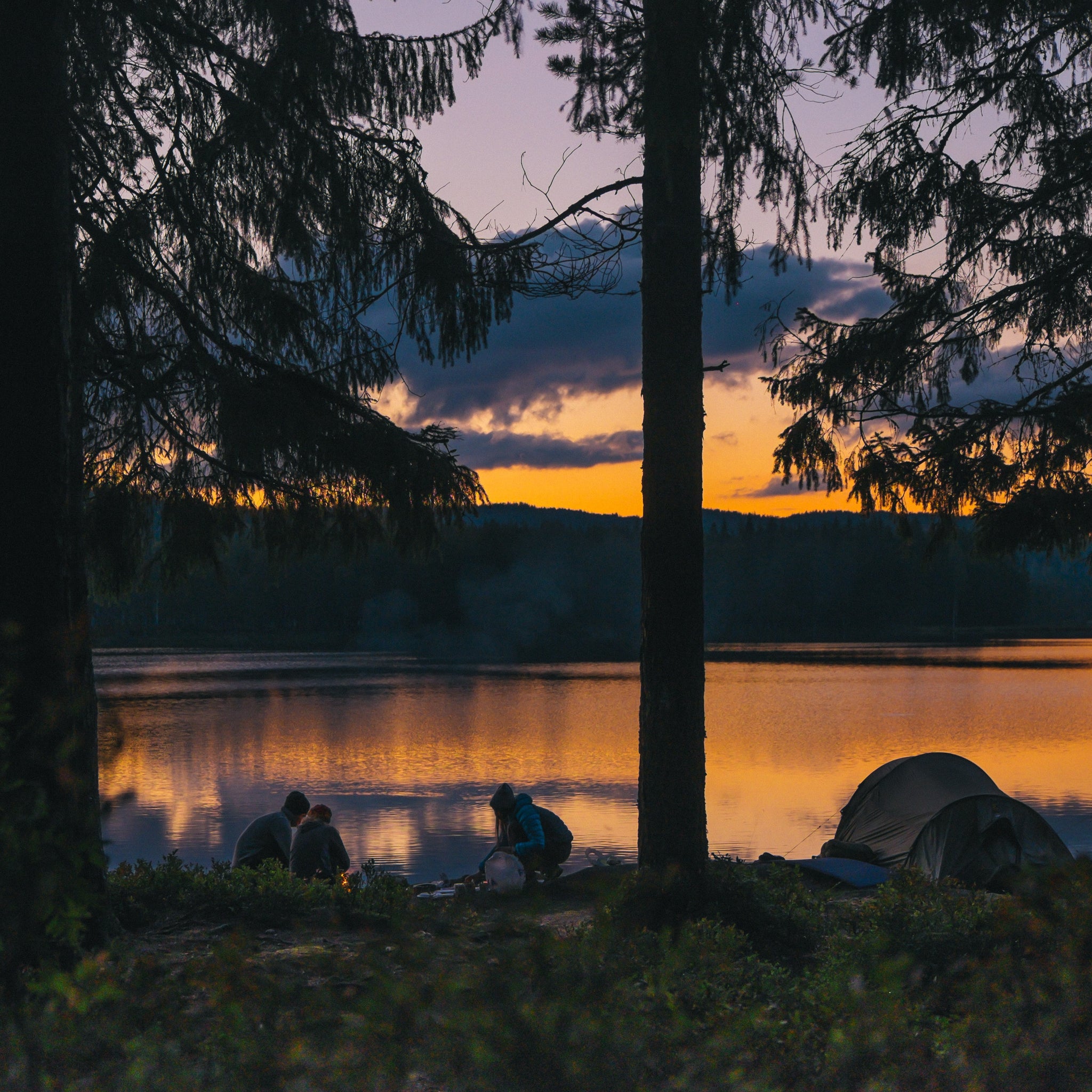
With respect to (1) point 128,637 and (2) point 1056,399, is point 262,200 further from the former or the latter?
(1) point 128,637

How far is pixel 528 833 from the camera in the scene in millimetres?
10438

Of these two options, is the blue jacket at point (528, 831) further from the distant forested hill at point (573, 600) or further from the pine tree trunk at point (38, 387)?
the distant forested hill at point (573, 600)

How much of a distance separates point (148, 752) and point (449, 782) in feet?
34.3

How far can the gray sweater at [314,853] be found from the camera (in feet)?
31.8

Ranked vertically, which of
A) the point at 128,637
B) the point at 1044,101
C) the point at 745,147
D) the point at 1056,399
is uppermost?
the point at 1044,101

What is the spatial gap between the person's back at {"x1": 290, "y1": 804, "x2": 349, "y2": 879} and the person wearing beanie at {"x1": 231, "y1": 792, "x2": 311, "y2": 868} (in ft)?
0.56

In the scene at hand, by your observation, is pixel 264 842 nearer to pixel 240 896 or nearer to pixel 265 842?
pixel 265 842

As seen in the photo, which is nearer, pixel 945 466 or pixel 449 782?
pixel 945 466

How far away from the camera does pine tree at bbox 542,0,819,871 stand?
23.6ft

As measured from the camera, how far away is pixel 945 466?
10.3 metres

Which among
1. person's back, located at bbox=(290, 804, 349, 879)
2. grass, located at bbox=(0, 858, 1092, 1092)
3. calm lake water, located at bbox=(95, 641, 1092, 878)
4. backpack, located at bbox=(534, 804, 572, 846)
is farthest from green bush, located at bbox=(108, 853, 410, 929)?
grass, located at bbox=(0, 858, 1092, 1092)

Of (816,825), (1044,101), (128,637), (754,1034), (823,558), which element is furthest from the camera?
(823,558)

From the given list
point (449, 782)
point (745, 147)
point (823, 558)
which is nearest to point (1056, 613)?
point (823, 558)

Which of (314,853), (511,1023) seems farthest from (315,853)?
(511,1023)
